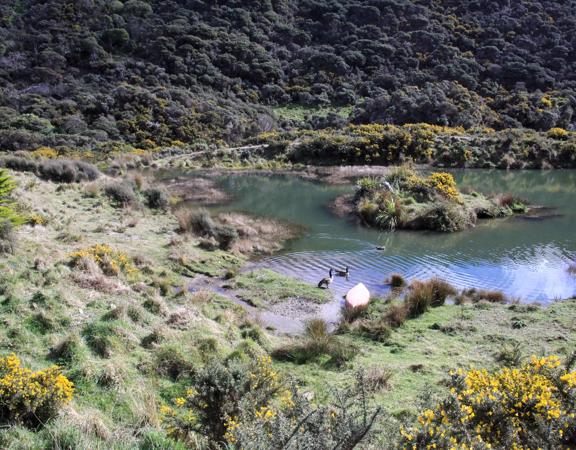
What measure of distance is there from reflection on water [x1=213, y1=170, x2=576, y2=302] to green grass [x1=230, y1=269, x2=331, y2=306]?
0.93m

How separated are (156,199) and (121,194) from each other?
1.72m

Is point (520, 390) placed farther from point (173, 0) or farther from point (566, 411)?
point (173, 0)

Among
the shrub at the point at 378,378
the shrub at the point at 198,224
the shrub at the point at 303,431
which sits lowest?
the shrub at the point at 198,224

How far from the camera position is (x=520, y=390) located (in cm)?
562

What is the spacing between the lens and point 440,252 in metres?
21.2

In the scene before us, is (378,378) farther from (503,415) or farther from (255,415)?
(255,415)

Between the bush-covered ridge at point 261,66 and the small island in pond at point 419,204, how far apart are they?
104ft

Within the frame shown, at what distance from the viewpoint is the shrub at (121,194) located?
80.0 ft

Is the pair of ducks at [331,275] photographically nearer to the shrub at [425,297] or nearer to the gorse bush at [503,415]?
the shrub at [425,297]

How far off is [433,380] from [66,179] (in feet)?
83.2

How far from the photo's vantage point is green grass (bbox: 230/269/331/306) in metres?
14.8

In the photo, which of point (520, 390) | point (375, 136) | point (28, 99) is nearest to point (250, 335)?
point (520, 390)

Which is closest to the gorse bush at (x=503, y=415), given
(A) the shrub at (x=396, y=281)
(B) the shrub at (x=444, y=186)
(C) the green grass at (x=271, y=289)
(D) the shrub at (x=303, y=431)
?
(D) the shrub at (x=303, y=431)

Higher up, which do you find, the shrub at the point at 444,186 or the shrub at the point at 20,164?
the shrub at the point at 444,186
